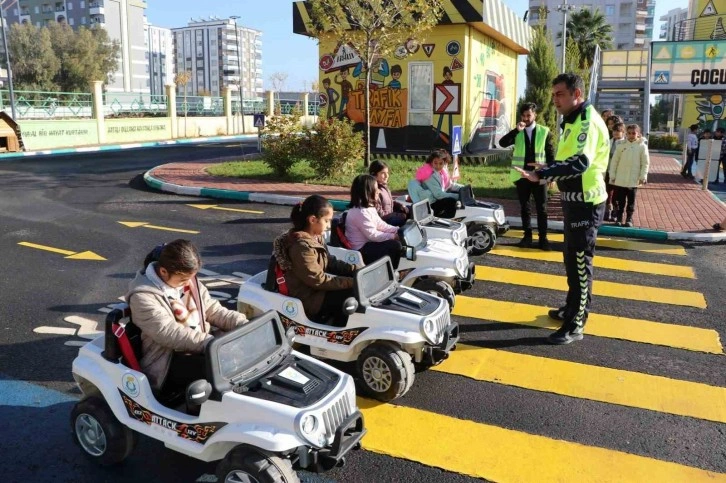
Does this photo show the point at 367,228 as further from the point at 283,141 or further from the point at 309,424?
the point at 283,141

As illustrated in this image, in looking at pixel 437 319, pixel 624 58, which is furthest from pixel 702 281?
pixel 624 58

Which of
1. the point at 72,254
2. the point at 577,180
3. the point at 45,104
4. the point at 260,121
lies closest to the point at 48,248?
the point at 72,254

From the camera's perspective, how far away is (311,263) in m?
4.47

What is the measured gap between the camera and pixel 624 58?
21906 mm

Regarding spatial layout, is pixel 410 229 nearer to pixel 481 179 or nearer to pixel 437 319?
pixel 437 319

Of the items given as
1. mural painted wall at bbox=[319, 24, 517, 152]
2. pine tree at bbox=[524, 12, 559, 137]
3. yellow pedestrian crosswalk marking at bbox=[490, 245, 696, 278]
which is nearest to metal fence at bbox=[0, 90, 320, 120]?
mural painted wall at bbox=[319, 24, 517, 152]

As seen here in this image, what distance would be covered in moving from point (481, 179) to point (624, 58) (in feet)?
34.0

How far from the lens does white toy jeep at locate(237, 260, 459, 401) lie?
4.30 meters

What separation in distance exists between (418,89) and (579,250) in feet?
49.3

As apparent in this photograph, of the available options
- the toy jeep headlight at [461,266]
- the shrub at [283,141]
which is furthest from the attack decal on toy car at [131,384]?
the shrub at [283,141]

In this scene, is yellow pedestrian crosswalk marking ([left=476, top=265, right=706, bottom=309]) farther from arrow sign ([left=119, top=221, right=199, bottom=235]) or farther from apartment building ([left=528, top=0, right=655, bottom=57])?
apartment building ([left=528, top=0, right=655, bottom=57])

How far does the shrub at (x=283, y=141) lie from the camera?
15211 millimetres

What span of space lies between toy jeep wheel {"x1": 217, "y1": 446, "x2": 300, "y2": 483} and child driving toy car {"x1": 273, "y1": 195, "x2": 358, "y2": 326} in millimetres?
1680

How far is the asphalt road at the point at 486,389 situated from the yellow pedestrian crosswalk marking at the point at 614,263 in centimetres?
18
